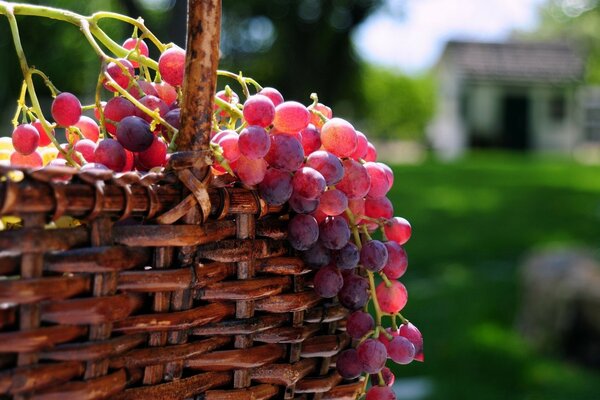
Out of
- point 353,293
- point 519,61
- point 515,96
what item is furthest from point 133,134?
point 515,96

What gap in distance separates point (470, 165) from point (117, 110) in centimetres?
1022

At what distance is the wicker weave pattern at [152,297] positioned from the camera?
49 cm

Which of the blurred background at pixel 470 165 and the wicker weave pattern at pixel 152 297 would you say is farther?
the blurred background at pixel 470 165

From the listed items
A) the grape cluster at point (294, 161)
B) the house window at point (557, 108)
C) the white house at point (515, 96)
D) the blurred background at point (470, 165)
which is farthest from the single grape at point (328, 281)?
the house window at point (557, 108)

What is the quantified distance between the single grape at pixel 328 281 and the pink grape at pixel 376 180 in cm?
8

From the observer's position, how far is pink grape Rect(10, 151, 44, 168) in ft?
2.16

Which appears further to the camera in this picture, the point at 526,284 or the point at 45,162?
the point at 526,284

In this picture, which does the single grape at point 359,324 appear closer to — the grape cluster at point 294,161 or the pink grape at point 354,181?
the grape cluster at point 294,161

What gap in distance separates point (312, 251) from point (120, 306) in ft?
0.60

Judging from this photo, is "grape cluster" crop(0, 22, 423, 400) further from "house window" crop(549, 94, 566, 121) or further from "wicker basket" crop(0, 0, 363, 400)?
"house window" crop(549, 94, 566, 121)

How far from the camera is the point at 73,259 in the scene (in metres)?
0.50

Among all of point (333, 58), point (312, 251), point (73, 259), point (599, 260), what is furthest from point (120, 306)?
point (333, 58)

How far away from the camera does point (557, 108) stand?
739 inches

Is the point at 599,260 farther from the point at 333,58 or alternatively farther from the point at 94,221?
the point at 333,58
